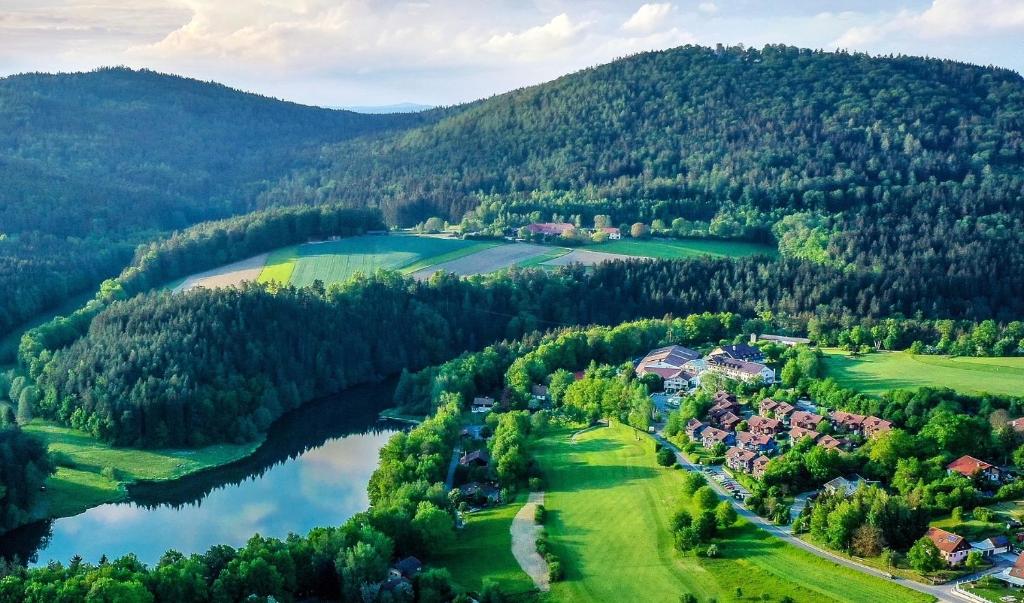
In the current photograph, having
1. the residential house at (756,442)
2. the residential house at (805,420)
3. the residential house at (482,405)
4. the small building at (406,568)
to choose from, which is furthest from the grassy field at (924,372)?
the small building at (406,568)

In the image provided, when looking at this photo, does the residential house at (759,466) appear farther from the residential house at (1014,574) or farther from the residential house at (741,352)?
the residential house at (741,352)

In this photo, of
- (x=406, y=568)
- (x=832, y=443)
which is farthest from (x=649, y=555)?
(x=832, y=443)

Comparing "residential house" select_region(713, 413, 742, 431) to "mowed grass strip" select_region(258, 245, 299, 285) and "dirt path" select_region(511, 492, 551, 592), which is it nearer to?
"dirt path" select_region(511, 492, 551, 592)

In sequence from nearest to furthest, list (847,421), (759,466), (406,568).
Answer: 1. (406,568)
2. (759,466)
3. (847,421)

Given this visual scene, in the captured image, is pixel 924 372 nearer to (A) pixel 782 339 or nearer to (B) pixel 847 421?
(B) pixel 847 421

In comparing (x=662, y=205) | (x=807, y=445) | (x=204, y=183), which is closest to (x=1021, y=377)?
(x=807, y=445)

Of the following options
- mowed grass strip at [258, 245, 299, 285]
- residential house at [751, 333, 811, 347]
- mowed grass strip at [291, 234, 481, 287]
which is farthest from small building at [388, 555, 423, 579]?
mowed grass strip at [291, 234, 481, 287]

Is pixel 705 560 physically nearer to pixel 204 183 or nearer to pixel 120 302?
pixel 120 302

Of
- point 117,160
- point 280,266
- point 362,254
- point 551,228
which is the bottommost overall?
point 280,266
